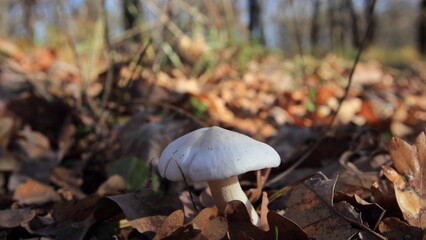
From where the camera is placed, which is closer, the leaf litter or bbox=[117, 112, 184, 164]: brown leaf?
the leaf litter

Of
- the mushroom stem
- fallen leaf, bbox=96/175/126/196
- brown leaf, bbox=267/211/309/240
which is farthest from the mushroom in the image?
fallen leaf, bbox=96/175/126/196

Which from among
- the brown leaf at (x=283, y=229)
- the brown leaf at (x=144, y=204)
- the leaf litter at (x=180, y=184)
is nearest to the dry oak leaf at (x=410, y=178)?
the leaf litter at (x=180, y=184)

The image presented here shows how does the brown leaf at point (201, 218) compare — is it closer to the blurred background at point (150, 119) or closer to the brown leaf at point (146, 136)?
the blurred background at point (150, 119)

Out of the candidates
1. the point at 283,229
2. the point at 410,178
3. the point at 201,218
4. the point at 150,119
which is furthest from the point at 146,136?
the point at 410,178

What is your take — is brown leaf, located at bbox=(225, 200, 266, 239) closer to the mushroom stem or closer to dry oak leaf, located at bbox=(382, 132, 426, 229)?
the mushroom stem

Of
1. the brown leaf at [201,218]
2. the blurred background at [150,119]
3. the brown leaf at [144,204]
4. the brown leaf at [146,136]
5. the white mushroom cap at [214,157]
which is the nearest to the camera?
the white mushroom cap at [214,157]

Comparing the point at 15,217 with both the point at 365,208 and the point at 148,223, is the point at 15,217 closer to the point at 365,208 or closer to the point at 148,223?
the point at 148,223

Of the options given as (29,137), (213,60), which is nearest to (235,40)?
(213,60)
